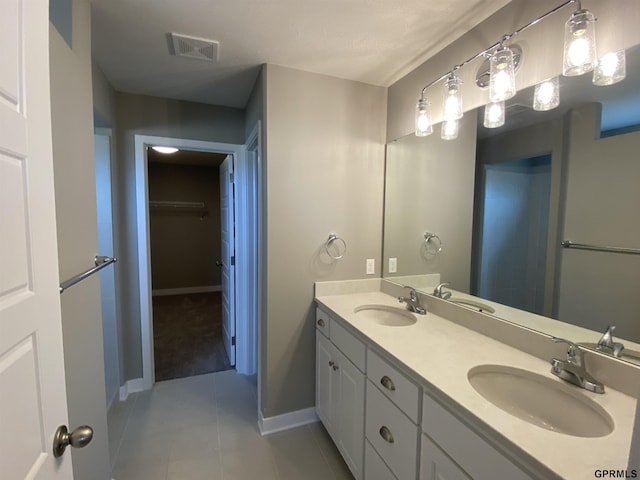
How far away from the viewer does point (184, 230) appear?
5434mm

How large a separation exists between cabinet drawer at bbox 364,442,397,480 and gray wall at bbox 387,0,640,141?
5.68 feet

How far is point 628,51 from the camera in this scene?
38.1 inches

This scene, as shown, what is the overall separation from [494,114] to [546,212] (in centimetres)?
52

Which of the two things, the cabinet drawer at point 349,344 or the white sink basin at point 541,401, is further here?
the cabinet drawer at point 349,344

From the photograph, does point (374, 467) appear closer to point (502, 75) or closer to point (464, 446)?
point (464, 446)

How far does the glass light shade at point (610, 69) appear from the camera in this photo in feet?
3.24

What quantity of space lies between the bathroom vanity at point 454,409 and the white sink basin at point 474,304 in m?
0.06

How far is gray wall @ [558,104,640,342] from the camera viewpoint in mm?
1002

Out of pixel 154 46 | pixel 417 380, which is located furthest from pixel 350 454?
pixel 154 46

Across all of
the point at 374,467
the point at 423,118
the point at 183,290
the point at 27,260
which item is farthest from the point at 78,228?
the point at 183,290

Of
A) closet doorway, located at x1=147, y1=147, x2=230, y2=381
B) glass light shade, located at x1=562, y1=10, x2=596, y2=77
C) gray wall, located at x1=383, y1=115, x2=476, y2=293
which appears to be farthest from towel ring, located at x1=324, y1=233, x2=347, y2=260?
closet doorway, located at x1=147, y1=147, x2=230, y2=381

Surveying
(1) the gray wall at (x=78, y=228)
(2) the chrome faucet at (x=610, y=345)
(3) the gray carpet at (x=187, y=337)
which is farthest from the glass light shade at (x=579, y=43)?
(3) the gray carpet at (x=187, y=337)

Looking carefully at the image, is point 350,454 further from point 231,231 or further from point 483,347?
point 231,231

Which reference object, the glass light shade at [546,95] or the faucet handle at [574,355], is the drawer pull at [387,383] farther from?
the glass light shade at [546,95]
